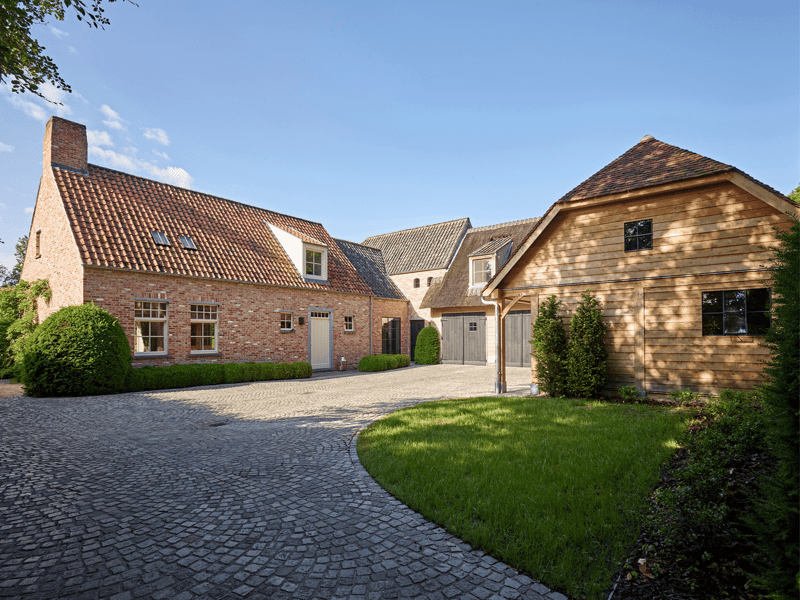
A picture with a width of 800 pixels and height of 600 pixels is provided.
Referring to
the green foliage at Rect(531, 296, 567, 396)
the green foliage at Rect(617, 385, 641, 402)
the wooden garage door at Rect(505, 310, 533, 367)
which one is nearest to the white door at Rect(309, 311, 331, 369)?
the wooden garage door at Rect(505, 310, 533, 367)

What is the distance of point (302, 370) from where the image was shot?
16422mm

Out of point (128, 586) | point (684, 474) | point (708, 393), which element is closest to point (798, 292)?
point (684, 474)

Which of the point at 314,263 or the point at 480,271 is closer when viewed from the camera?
the point at 314,263

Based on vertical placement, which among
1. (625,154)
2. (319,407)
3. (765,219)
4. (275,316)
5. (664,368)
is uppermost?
(625,154)

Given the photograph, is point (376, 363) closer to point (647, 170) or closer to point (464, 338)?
point (464, 338)

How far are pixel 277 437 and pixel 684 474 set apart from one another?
Answer: 580 cm

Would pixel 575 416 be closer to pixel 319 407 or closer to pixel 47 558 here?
pixel 319 407

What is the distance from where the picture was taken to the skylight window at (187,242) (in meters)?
15.6

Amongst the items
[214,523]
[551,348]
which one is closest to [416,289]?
[551,348]

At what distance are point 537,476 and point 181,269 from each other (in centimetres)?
1383

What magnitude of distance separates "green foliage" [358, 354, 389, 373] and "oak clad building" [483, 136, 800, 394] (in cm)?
969

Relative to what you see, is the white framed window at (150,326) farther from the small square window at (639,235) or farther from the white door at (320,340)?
the small square window at (639,235)

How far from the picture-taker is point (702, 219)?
30.4 ft

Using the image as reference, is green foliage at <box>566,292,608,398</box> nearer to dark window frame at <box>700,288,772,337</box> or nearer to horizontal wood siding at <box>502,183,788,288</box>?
horizontal wood siding at <box>502,183,788,288</box>
